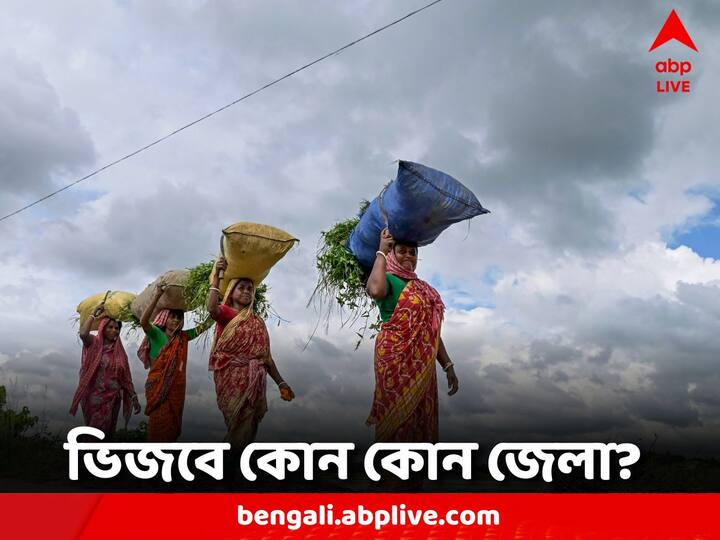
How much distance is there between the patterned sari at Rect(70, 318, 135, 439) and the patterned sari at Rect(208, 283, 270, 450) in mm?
3150

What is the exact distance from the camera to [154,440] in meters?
7.98

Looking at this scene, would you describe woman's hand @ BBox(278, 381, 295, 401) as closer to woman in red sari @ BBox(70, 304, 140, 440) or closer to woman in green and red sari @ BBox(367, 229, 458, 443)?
woman in green and red sari @ BBox(367, 229, 458, 443)

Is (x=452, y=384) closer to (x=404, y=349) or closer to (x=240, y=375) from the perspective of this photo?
(x=404, y=349)

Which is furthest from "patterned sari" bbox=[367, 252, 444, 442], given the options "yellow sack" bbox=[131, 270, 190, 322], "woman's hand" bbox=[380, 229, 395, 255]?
"yellow sack" bbox=[131, 270, 190, 322]

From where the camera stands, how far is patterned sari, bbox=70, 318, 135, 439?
9.34 metres

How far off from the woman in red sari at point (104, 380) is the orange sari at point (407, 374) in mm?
5570

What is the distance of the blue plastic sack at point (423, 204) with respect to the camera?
4.89 m

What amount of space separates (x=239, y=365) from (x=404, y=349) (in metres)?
2.37

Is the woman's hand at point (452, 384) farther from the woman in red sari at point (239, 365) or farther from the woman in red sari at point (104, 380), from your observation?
the woman in red sari at point (104, 380)

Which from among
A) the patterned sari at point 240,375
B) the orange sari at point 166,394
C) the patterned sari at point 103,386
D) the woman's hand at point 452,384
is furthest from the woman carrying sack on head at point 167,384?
the woman's hand at point 452,384

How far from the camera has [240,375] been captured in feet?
22.4
